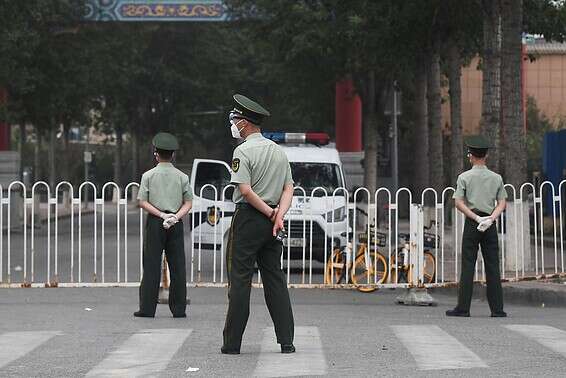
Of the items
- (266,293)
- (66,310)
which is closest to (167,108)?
(66,310)

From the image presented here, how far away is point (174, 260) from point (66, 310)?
1521 millimetres

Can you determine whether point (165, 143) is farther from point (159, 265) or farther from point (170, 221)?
point (159, 265)

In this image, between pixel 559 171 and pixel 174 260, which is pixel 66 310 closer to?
pixel 174 260

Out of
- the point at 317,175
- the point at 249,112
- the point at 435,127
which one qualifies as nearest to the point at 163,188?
the point at 249,112

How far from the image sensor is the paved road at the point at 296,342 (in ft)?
32.4

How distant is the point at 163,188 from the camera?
14234 millimetres

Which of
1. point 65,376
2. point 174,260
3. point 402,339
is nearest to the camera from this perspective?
point 65,376

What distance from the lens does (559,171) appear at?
30.9 m

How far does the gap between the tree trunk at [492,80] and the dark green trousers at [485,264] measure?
782cm

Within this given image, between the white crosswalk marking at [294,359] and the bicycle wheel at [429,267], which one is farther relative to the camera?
the bicycle wheel at [429,267]

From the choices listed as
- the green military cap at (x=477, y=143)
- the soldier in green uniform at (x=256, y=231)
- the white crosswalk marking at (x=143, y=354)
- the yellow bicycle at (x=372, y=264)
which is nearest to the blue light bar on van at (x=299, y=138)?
the yellow bicycle at (x=372, y=264)

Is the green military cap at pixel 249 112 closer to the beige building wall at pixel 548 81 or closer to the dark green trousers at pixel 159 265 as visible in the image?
the dark green trousers at pixel 159 265

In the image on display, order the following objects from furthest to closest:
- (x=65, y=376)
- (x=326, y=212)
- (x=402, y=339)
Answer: (x=326, y=212) → (x=402, y=339) → (x=65, y=376)

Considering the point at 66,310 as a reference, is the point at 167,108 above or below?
above
